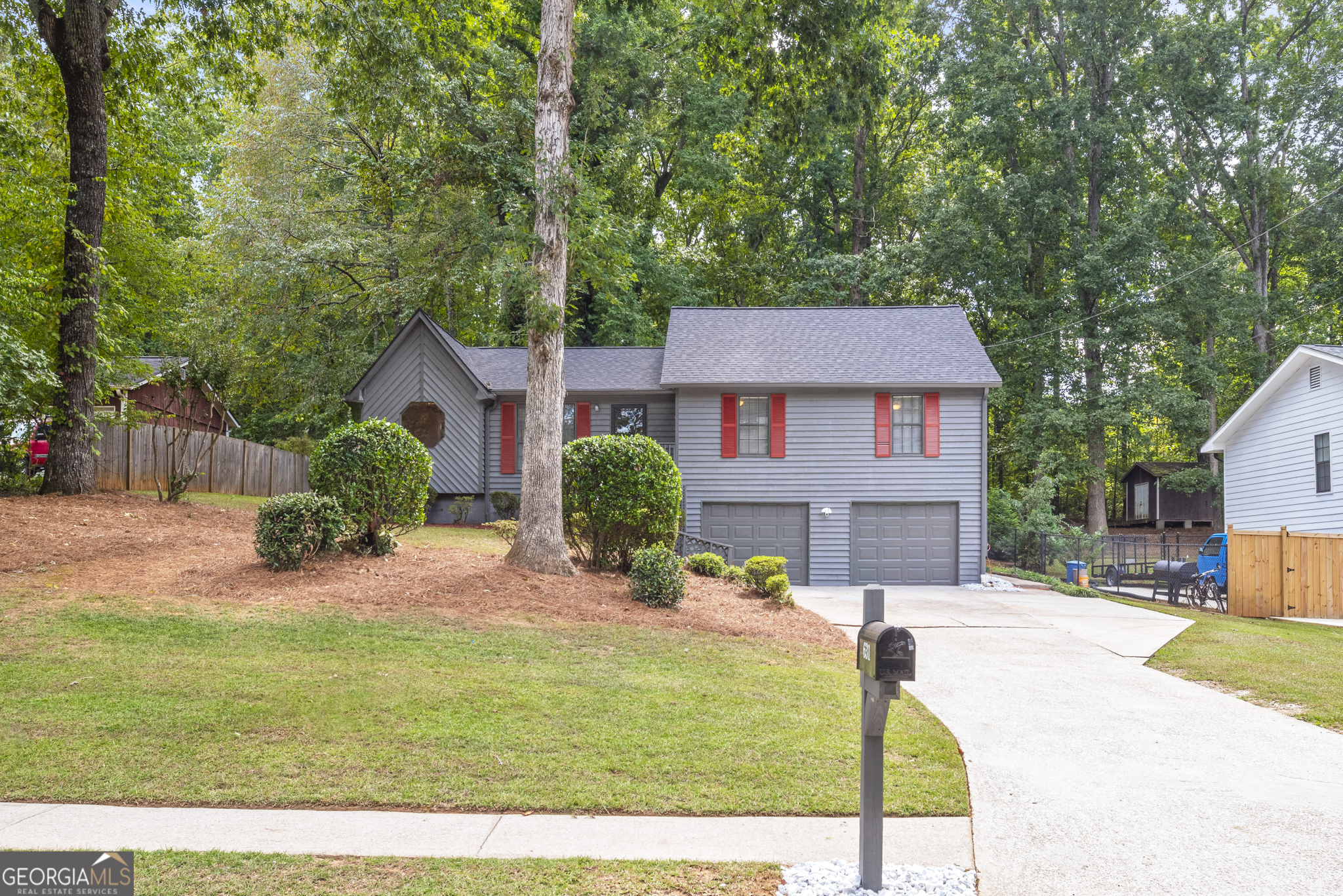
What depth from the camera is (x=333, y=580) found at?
31.7 feet

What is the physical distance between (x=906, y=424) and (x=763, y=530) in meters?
4.28

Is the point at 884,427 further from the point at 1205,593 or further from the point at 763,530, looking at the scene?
the point at 1205,593

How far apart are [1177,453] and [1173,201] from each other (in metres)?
22.6

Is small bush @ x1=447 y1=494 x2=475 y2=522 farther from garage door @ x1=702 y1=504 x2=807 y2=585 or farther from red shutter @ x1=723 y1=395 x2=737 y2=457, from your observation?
red shutter @ x1=723 y1=395 x2=737 y2=457

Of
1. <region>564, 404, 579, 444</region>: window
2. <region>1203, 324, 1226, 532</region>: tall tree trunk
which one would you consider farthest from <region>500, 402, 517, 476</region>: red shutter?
<region>1203, 324, 1226, 532</region>: tall tree trunk

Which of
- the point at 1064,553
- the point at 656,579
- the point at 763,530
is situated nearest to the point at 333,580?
the point at 656,579

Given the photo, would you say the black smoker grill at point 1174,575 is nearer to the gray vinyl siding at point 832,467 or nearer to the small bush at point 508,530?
the gray vinyl siding at point 832,467

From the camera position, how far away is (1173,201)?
27781mm

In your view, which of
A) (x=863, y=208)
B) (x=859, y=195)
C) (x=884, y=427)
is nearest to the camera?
(x=884, y=427)

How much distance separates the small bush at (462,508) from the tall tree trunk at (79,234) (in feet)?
28.4

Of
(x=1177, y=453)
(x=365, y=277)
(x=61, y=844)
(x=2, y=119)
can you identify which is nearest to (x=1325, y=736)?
(x=61, y=844)

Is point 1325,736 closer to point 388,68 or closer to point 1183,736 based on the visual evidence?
point 1183,736

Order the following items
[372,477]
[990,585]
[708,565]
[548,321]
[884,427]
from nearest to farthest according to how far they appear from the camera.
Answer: [372,477] < [548,321] < [708,565] < [990,585] < [884,427]

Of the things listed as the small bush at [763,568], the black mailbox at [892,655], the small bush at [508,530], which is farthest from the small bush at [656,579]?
the black mailbox at [892,655]
